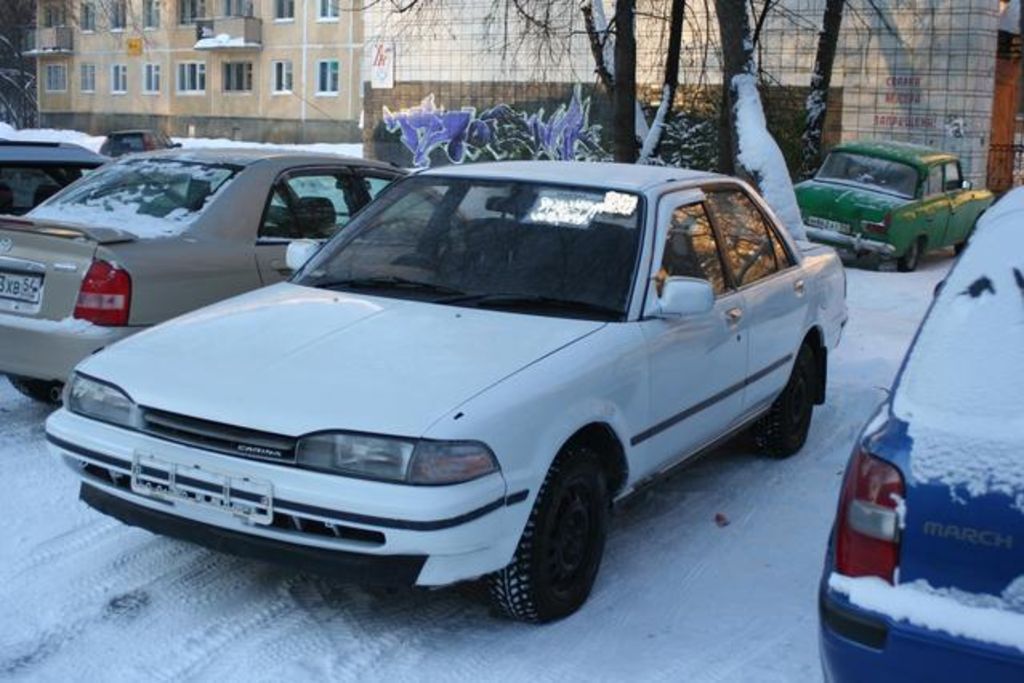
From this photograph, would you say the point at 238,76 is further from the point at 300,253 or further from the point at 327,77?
the point at 300,253

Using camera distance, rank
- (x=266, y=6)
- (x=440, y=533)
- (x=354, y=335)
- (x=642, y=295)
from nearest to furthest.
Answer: (x=440, y=533)
(x=354, y=335)
(x=642, y=295)
(x=266, y=6)

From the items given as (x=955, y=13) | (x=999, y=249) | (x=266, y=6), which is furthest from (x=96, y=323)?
(x=266, y=6)

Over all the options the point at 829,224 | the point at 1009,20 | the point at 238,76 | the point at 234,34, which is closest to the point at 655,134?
the point at 829,224

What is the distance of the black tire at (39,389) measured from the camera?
6.50m

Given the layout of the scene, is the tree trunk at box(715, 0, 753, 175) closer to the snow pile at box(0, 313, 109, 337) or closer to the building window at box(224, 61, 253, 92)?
the snow pile at box(0, 313, 109, 337)

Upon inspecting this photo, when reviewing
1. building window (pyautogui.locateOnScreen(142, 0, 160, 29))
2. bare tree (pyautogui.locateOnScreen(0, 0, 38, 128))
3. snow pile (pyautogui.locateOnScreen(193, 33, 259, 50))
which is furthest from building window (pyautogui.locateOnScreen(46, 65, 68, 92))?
snow pile (pyautogui.locateOnScreen(193, 33, 259, 50))

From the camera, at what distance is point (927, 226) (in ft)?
51.1

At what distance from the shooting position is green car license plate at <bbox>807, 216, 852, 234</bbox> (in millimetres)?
15164

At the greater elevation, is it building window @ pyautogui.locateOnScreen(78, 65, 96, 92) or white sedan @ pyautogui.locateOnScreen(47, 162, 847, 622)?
building window @ pyautogui.locateOnScreen(78, 65, 96, 92)

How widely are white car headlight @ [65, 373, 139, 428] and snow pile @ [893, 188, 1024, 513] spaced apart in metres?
2.54

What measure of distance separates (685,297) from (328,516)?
5.60 ft

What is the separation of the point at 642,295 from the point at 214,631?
2052 mm

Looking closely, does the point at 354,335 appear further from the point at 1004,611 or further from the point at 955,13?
the point at 955,13

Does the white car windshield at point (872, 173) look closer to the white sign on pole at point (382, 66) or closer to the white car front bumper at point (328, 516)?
the white car front bumper at point (328, 516)
